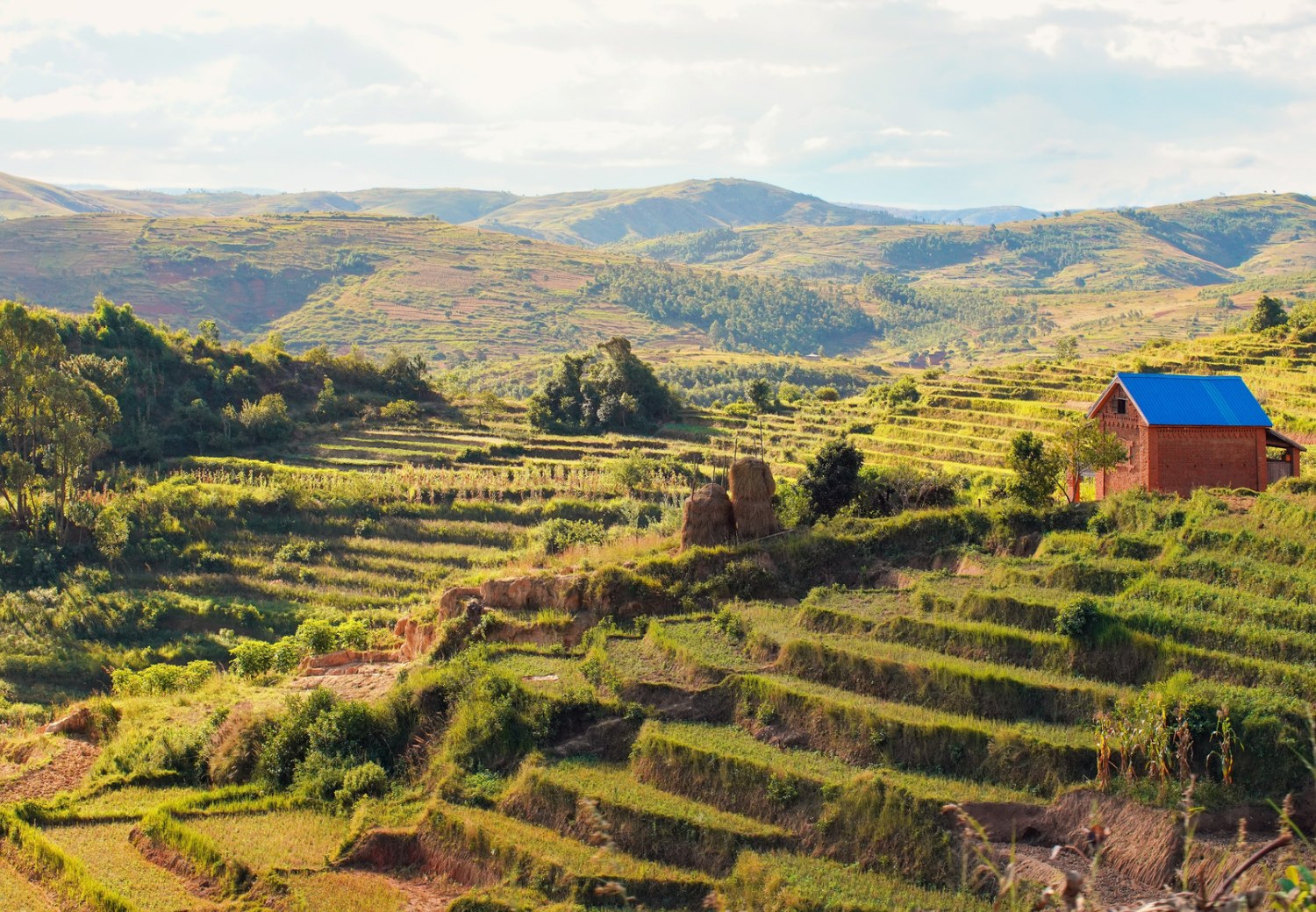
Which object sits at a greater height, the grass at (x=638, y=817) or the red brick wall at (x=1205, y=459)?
the red brick wall at (x=1205, y=459)

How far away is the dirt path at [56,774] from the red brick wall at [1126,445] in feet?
86.0

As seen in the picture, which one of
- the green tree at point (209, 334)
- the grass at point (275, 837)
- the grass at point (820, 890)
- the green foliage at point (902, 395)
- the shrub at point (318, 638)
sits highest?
the green tree at point (209, 334)

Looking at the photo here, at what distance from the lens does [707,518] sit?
24812 mm

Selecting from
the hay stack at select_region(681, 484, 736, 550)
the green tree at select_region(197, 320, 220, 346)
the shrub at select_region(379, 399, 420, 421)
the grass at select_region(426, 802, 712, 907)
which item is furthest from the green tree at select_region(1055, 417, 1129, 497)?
the green tree at select_region(197, 320, 220, 346)

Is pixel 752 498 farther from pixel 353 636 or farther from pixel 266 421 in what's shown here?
pixel 266 421

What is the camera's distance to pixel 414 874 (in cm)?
1675

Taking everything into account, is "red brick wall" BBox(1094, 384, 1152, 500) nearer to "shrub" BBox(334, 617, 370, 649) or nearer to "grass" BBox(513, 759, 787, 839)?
"grass" BBox(513, 759, 787, 839)

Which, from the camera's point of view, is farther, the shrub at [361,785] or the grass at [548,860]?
the shrub at [361,785]

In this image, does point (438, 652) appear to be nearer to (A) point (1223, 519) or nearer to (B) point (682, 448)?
(A) point (1223, 519)

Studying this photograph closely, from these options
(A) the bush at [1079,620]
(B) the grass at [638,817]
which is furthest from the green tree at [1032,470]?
(B) the grass at [638,817]

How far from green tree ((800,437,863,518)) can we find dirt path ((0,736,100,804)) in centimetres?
1722

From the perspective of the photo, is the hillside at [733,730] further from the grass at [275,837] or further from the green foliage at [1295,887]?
the green foliage at [1295,887]

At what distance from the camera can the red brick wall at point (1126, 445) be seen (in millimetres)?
30094

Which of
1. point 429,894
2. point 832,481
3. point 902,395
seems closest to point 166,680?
point 429,894
